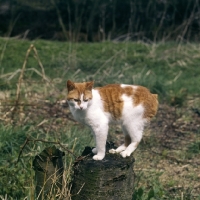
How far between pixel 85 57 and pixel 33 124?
3108mm

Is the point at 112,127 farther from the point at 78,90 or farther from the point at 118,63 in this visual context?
the point at 78,90

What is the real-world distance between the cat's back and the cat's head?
195 mm

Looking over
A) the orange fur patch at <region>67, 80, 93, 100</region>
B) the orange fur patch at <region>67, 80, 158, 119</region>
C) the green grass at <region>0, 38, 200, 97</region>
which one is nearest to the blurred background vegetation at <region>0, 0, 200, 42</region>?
the green grass at <region>0, 38, 200, 97</region>

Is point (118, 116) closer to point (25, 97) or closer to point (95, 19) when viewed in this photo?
point (25, 97)

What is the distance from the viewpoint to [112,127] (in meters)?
5.61

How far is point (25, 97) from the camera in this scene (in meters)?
6.04

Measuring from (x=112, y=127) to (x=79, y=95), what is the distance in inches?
99.8

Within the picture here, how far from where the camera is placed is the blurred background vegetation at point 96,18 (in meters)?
10.1

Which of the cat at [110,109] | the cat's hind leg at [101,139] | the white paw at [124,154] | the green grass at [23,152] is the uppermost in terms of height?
the cat at [110,109]

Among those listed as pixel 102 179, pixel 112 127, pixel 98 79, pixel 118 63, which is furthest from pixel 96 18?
pixel 102 179

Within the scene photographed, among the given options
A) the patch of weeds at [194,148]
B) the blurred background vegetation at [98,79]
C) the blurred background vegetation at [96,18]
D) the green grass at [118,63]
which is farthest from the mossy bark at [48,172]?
the blurred background vegetation at [96,18]

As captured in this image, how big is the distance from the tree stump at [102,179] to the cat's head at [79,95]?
36 cm

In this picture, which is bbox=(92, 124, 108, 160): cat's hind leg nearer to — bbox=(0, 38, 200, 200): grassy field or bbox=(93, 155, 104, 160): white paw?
bbox=(93, 155, 104, 160): white paw

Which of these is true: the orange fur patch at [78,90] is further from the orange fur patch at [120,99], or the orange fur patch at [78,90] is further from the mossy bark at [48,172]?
the mossy bark at [48,172]
